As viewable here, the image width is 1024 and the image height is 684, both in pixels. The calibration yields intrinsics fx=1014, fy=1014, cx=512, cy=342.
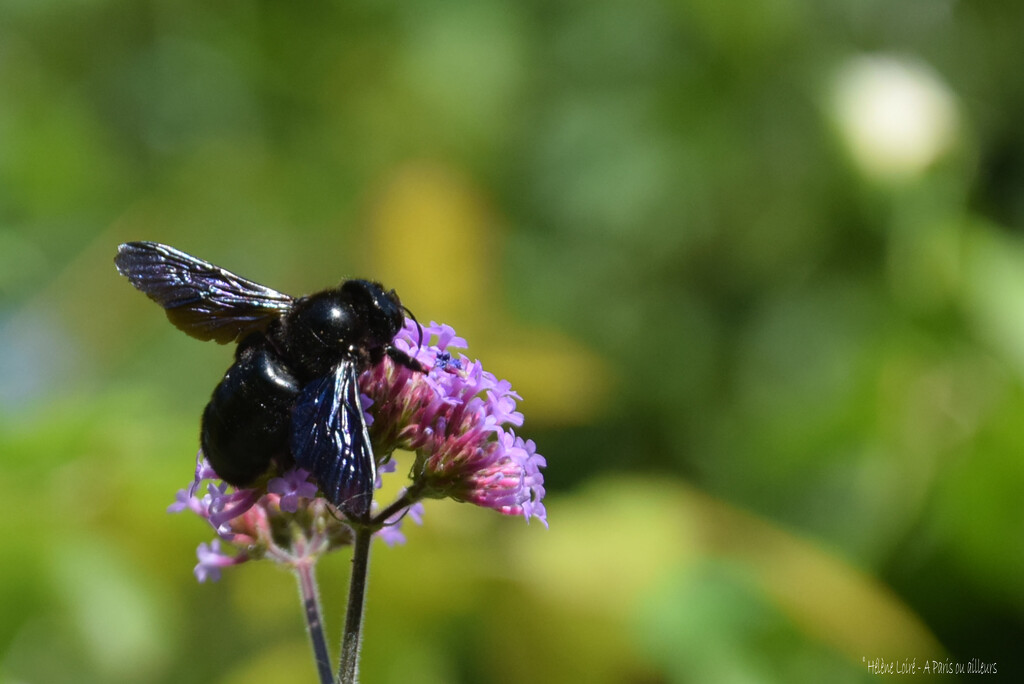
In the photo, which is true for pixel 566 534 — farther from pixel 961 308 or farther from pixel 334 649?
pixel 961 308

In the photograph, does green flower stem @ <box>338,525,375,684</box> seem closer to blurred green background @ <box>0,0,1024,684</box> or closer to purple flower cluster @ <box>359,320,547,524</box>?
purple flower cluster @ <box>359,320,547,524</box>

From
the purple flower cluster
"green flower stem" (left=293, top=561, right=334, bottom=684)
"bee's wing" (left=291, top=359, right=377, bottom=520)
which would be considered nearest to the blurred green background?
"green flower stem" (left=293, top=561, right=334, bottom=684)

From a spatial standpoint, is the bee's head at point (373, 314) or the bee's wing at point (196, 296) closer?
the bee's head at point (373, 314)

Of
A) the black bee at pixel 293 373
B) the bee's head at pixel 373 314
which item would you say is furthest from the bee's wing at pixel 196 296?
the bee's head at pixel 373 314

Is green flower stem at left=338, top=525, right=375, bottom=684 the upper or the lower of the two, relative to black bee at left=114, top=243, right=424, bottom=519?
lower

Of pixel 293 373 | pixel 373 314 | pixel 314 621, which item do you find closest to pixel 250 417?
pixel 293 373

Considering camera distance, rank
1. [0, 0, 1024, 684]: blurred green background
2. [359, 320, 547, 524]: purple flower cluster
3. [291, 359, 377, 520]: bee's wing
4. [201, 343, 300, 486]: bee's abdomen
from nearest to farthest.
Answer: [291, 359, 377, 520]: bee's wing < [201, 343, 300, 486]: bee's abdomen < [359, 320, 547, 524]: purple flower cluster < [0, 0, 1024, 684]: blurred green background

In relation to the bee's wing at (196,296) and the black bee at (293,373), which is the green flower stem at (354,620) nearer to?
the black bee at (293,373)
